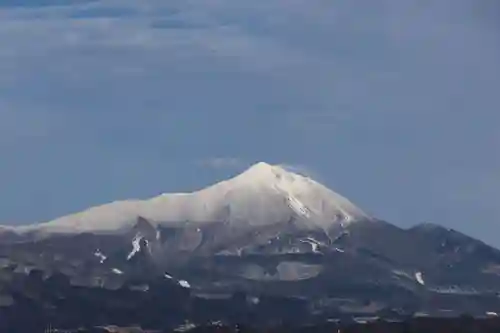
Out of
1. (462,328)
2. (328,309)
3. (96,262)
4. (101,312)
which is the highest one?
(96,262)

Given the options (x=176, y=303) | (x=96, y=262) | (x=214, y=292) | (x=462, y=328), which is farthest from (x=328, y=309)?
(x=462, y=328)

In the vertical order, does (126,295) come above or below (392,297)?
below

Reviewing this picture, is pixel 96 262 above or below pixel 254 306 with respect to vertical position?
above

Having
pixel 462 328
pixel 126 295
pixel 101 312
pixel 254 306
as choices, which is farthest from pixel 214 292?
pixel 462 328

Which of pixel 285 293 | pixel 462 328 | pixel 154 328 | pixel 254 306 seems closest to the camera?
pixel 462 328

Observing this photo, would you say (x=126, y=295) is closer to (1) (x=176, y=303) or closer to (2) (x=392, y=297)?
(1) (x=176, y=303)

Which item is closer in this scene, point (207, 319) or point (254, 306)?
point (207, 319)

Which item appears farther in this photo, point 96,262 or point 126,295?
point 96,262

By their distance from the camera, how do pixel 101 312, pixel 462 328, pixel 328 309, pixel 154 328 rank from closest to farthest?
pixel 462 328, pixel 154 328, pixel 101 312, pixel 328 309

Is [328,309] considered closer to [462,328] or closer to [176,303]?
[176,303]
